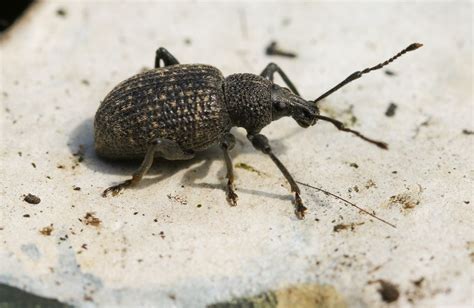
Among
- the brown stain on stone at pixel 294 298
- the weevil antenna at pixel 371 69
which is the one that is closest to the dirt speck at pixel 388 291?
the brown stain on stone at pixel 294 298

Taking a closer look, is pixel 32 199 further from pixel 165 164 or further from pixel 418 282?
pixel 418 282

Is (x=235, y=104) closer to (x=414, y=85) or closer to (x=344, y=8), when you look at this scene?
(x=414, y=85)

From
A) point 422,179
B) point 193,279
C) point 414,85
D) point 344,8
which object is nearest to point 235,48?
point 344,8

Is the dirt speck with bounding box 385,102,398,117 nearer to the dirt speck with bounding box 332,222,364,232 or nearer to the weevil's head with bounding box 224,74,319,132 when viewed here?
the weevil's head with bounding box 224,74,319,132

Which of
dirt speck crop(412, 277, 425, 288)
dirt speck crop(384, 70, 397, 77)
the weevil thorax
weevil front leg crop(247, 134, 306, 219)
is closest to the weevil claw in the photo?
weevil front leg crop(247, 134, 306, 219)

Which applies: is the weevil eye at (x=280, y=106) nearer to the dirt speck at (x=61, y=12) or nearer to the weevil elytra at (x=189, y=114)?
the weevil elytra at (x=189, y=114)

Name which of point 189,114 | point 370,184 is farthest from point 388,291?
point 189,114
